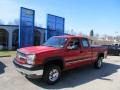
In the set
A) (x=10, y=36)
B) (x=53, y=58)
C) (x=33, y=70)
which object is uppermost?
(x=10, y=36)

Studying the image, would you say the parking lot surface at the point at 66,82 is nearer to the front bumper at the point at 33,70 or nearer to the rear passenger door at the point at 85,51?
the front bumper at the point at 33,70

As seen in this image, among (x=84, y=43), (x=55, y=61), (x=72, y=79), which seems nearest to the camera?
(x=55, y=61)

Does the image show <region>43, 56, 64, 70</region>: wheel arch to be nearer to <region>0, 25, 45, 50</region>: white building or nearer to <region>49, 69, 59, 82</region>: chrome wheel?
<region>49, 69, 59, 82</region>: chrome wheel

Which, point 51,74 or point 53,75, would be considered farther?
point 53,75

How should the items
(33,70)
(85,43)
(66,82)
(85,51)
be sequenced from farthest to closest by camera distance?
(85,43) < (85,51) < (66,82) < (33,70)

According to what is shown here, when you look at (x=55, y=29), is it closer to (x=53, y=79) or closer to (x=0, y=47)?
(x=0, y=47)

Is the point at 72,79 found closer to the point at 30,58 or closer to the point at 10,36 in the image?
the point at 30,58

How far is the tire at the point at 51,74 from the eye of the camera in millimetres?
7777

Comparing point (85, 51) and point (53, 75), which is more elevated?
point (85, 51)

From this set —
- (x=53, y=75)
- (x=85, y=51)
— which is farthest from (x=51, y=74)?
(x=85, y=51)

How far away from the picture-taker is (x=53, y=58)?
7957mm

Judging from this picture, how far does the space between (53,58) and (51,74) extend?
2.16 feet

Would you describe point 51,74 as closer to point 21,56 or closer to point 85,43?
point 21,56

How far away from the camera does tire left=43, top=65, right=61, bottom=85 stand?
778 cm
